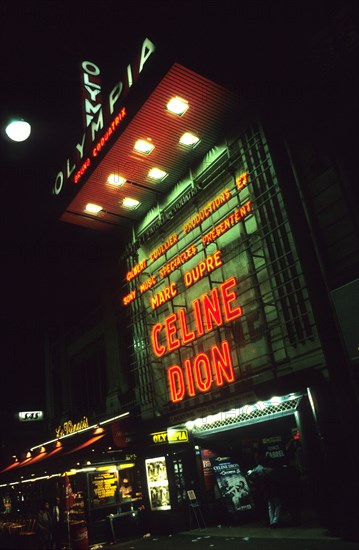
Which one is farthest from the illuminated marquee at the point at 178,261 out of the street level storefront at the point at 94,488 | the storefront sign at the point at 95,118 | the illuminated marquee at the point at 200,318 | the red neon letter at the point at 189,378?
the street level storefront at the point at 94,488

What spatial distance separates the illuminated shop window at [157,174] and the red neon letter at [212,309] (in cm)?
536

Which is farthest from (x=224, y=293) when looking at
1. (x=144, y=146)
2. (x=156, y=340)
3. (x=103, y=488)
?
(x=103, y=488)

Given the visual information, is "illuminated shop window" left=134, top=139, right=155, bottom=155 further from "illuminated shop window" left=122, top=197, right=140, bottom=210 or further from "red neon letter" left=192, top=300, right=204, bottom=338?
"red neon letter" left=192, top=300, right=204, bottom=338

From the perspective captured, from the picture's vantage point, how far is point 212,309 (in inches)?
513

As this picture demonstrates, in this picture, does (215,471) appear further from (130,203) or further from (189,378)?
(130,203)

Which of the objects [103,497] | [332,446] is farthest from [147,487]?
[332,446]

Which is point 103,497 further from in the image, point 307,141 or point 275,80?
point 275,80

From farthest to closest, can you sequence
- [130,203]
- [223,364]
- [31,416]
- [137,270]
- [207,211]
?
[31,416], [130,203], [137,270], [207,211], [223,364]

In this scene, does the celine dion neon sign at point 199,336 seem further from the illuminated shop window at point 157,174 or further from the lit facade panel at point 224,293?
the illuminated shop window at point 157,174

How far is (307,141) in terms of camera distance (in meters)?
11.2

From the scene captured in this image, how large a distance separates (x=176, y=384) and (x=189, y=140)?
8467 mm

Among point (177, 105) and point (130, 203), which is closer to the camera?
point (177, 105)

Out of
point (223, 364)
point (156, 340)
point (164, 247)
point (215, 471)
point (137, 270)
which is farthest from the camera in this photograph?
point (137, 270)

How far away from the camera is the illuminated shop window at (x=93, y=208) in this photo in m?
16.8
